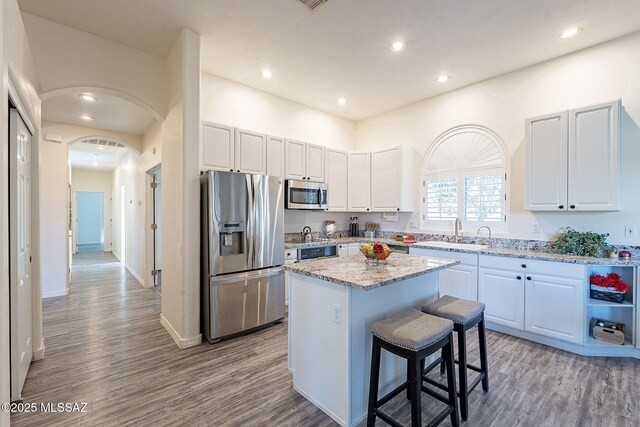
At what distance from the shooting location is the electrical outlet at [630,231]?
2939 millimetres

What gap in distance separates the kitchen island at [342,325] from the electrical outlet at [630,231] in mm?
2211

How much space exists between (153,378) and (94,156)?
7664 mm

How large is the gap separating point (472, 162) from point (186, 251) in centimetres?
395

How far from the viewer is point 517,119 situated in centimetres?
371

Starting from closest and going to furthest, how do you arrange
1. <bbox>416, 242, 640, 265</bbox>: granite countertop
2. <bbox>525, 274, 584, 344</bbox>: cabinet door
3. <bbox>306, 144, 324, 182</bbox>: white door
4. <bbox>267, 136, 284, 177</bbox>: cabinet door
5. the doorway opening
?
<bbox>416, 242, 640, 265</bbox>: granite countertop, <bbox>525, 274, 584, 344</bbox>: cabinet door, <bbox>267, 136, 284, 177</bbox>: cabinet door, <bbox>306, 144, 324, 182</bbox>: white door, the doorway opening

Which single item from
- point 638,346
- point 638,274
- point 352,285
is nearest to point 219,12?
point 352,285

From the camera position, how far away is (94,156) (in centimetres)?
777

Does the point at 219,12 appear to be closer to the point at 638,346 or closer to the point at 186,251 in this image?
the point at 186,251

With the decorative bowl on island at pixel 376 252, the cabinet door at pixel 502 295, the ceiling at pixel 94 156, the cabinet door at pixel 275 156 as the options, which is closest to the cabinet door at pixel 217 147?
the cabinet door at pixel 275 156

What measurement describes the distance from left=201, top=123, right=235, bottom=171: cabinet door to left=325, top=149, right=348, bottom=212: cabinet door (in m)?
1.74

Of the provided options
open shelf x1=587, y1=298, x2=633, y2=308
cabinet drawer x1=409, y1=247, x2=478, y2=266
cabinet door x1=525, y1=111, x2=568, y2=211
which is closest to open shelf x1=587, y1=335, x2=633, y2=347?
open shelf x1=587, y1=298, x2=633, y2=308

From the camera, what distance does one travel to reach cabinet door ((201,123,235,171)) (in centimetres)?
342

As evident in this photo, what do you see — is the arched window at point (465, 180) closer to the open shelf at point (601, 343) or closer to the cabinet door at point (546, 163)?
the cabinet door at point (546, 163)

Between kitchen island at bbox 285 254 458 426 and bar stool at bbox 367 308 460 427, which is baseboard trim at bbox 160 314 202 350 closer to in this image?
kitchen island at bbox 285 254 458 426
